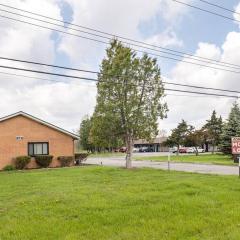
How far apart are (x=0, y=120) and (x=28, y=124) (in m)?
2.45

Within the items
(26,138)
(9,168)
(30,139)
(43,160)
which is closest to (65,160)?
(43,160)

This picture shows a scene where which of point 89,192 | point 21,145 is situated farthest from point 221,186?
point 21,145

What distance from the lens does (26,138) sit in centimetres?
3734

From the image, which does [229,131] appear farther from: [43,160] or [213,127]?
[43,160]

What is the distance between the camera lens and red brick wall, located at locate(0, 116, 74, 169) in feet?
119

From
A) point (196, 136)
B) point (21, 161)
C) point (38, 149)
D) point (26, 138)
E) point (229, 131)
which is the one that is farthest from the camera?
point (196, 136)

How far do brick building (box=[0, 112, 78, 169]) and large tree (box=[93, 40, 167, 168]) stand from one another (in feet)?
24.3

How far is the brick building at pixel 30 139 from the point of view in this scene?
119 ft

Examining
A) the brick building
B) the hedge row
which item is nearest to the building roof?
the brick building

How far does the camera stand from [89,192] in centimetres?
1616

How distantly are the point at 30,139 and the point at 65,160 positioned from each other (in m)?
3.69

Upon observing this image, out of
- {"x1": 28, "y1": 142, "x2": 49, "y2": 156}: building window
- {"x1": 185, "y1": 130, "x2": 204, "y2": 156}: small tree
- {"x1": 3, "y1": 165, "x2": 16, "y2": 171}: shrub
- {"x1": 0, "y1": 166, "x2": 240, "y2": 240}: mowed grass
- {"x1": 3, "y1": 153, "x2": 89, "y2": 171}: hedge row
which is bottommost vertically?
{"x1": 0, "y1": 166, "x2": 240, "y2": 240}: mowed grass

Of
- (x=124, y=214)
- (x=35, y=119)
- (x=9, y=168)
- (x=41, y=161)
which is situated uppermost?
(x=35, y=119)

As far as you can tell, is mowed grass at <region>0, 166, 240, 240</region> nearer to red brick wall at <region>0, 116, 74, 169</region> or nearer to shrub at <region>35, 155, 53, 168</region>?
red brick wall at <region>0, 116, 74, 169</region>
